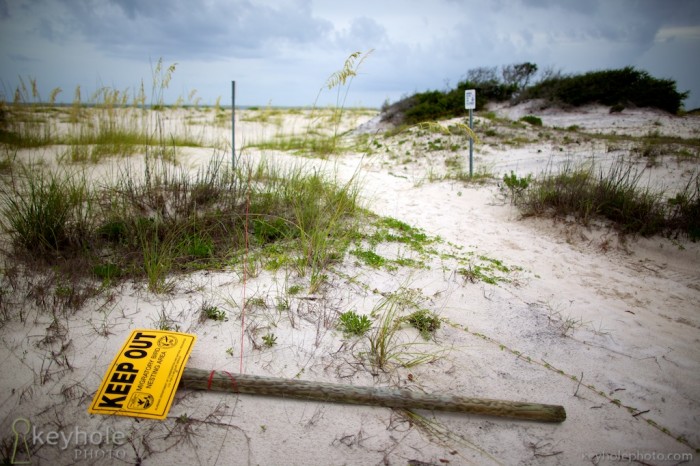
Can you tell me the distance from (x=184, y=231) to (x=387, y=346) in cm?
225

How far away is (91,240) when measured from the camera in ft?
10.1

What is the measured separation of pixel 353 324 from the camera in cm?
241

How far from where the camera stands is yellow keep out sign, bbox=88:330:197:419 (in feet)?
5.70

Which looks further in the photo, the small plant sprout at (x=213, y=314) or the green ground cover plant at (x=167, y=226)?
the green ground cover plant at (x=167, y=226)

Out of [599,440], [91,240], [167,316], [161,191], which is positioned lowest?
[599,440]

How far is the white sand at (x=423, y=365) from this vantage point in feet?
5.54

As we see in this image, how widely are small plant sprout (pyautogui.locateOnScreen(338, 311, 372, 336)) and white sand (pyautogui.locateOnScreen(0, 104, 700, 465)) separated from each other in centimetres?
8

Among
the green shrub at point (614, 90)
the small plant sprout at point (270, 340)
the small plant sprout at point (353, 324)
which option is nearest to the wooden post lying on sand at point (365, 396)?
the small plant sprout at point (270, 340)

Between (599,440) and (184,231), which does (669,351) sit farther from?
(184,231)

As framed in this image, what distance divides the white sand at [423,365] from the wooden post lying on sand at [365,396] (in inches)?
2.2

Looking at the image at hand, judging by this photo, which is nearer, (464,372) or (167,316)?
(464,372)

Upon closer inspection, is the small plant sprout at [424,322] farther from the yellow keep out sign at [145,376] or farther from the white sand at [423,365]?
the yellow keep out sign at [145,376]

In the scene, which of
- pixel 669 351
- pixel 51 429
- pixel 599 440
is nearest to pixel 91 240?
pixel 51 429

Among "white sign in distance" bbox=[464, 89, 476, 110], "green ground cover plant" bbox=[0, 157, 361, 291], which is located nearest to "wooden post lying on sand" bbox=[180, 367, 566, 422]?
"green ground cover plant" bbox=[0, 157, 361, 291]
